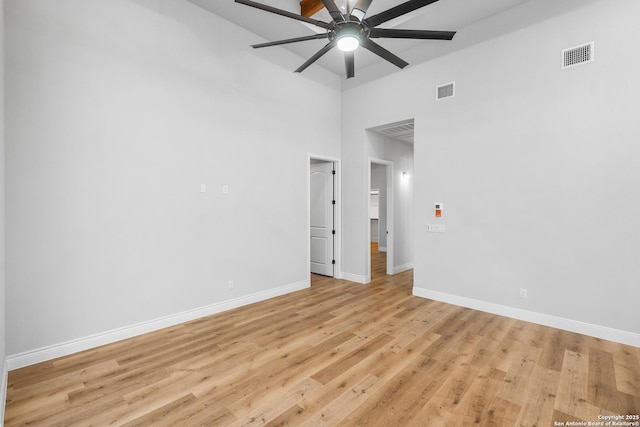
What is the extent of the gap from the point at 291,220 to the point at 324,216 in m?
1.25

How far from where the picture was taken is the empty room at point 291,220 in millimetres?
2393

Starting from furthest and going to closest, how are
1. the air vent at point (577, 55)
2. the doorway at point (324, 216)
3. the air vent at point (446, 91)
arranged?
1. the doorway at point (324, 216)
2. the air vent at point (446, 91)
3. the air vent at point (577, 55)

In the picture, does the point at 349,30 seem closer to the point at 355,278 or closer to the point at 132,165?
the point at 132,165

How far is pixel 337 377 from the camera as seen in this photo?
99.7 inches

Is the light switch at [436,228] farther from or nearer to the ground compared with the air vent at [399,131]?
Answer: nearer to the ground

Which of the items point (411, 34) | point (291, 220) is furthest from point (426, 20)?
point (291, 220)

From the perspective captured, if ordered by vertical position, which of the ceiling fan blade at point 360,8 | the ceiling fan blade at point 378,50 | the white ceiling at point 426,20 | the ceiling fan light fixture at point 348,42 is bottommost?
the ceiling fan light fixture at point 348,42

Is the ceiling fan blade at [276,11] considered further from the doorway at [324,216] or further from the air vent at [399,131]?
the doorway at [324,216]

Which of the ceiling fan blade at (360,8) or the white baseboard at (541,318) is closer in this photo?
the ceiling fan blade at (360,8)

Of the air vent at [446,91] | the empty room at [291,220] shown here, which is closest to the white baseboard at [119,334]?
the empty room at [291,220]

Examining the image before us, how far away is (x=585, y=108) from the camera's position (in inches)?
134

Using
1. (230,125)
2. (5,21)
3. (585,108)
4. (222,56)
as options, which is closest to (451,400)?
Answer: (585,108)

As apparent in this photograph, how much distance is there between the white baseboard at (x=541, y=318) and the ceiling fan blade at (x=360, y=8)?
13.0 ft

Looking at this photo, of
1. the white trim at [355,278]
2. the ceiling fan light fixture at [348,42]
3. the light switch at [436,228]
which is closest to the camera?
the ceiling fan light fixture at [348,42]
